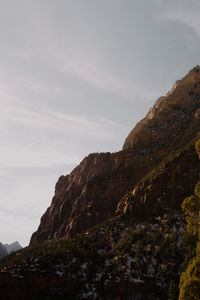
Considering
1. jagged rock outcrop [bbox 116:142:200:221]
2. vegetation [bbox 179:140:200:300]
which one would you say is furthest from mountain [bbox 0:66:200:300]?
vegetation [bbox 179:140:200:300]

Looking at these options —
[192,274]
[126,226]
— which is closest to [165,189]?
[126,226]

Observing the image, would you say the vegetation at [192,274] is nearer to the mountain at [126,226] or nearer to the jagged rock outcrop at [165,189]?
the mountain at [126,226]

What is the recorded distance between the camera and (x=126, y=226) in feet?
163

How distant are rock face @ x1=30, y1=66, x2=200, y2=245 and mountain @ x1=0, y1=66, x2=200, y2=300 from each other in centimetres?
24

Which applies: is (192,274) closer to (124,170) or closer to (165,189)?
(165,189)

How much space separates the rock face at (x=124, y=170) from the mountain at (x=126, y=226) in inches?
9.4

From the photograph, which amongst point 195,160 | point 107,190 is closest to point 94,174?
point 107,190

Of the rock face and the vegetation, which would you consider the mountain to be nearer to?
the rock face

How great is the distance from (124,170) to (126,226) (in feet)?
69.3

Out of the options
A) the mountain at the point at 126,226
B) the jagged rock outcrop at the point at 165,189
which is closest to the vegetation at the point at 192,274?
the mountain at the point at 126,226

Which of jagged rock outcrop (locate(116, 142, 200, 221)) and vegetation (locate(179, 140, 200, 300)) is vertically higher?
jagged rock outcrop (locate(116, 142, 200, 221))

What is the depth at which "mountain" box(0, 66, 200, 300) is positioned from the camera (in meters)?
34.4

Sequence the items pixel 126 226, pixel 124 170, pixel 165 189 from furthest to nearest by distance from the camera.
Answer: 1. pixel 124 170
2. pixel 165 189
3. pixel 126 226

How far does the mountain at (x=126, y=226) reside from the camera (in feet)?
113
